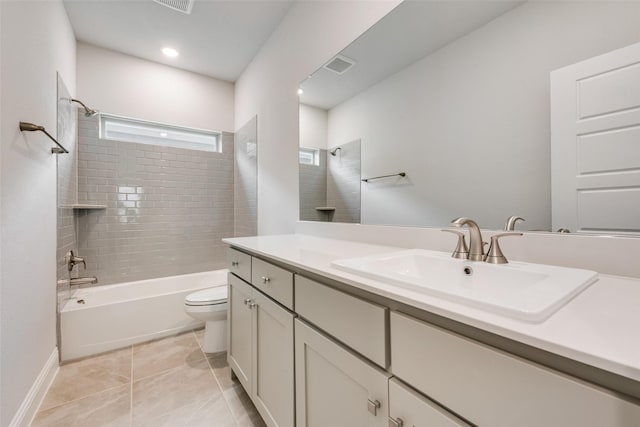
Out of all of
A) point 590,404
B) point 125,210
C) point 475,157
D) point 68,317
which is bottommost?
point 68,317

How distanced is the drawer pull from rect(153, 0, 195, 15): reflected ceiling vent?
8.83 feet

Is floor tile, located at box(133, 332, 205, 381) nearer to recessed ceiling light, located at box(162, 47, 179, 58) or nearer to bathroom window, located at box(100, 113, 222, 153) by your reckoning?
bathroom window, located at box(100, 113, 222, 153)

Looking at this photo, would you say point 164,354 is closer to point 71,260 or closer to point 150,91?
point 71,260

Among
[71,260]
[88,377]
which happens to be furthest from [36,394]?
[71,260]

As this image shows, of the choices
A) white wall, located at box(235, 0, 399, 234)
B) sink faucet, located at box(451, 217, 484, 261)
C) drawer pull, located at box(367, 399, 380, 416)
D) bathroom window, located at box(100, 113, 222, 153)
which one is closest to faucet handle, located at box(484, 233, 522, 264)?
sink faucet, located at box(451, 217, 484, 261)

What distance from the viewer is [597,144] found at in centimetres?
77

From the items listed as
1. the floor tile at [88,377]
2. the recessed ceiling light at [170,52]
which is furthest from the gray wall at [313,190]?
the recessed ceiling light at [170,52]

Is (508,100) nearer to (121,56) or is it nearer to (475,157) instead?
(475,157)

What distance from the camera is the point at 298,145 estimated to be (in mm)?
2016

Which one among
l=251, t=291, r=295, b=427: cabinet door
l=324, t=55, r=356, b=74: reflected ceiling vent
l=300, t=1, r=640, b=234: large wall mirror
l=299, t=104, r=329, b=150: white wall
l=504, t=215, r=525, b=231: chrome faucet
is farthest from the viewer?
l=299, t=104, r=329, b=150: white wall

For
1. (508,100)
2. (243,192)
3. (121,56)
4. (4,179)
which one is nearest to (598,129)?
(508,100)

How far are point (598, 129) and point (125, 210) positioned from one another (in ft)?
11.2

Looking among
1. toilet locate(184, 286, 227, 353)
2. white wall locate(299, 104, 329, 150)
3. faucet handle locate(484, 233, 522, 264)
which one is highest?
white wall locate(299, 104, 329, 150)

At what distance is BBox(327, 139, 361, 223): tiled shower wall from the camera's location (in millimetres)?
1600
